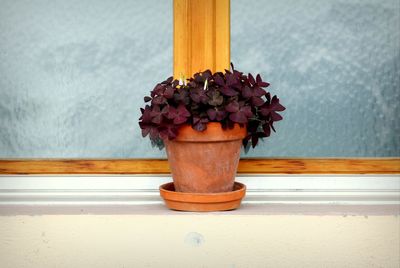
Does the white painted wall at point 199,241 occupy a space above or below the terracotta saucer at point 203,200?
below

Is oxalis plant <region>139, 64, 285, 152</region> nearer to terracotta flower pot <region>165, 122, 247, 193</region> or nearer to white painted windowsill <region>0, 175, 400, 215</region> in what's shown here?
terracotta flower pot <region>165, 122, 247, 193</region>

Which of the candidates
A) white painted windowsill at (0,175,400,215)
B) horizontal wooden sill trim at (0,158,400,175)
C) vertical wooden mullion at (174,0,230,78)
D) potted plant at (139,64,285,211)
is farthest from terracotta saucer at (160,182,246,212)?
vertical wooden mullion at (174,0,230,78)

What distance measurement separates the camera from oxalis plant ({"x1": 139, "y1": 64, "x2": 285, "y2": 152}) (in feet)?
5.61

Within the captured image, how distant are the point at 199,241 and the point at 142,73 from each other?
2.33 feet

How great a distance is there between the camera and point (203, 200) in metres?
1.73

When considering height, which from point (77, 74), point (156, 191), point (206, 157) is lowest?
point (156, 191)

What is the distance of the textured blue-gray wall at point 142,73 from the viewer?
200cm

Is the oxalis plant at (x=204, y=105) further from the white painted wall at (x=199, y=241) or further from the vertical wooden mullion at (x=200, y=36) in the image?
the white painted wall at (x=199, y=241)

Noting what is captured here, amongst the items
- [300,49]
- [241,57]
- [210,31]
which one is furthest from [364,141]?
[210,31]

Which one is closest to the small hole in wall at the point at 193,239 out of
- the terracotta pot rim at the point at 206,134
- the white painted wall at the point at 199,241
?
the white painted wall at the point at 199,241

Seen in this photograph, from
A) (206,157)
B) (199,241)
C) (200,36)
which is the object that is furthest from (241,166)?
(200,36)

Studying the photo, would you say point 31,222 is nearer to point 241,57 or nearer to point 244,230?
point 244,230

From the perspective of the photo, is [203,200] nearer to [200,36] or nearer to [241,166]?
[241,166]

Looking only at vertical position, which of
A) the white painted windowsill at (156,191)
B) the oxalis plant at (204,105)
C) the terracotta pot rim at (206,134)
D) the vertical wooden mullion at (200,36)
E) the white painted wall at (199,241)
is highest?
the vertical wooden mullion at (200,36)
